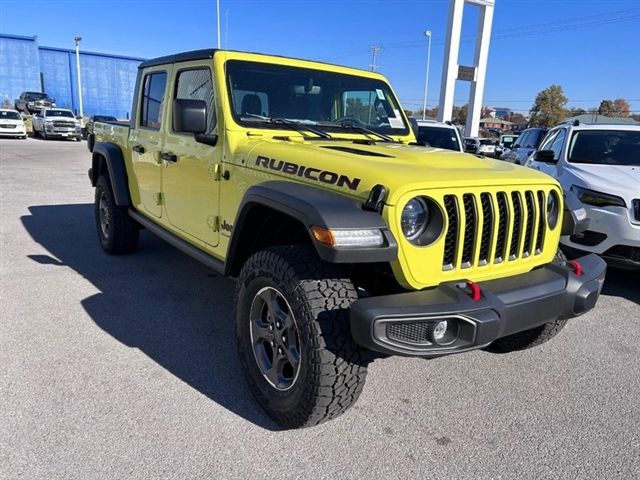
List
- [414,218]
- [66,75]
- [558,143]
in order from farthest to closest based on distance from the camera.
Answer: [66,75] → [558,143] → [414,218]

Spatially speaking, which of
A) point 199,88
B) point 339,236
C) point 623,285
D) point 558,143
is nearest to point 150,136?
point 199,88

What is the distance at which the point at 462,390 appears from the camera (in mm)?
3041

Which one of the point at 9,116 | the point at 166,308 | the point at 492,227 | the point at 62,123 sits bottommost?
the point at 166,308

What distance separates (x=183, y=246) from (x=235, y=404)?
1.45 m

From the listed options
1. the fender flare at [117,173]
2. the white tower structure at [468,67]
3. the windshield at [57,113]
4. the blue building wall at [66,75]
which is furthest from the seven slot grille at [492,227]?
the blue building wall at [66,75]

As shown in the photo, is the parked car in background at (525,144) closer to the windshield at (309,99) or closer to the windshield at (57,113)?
the windshield at (309,99)

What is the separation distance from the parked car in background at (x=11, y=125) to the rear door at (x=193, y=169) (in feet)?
81.9

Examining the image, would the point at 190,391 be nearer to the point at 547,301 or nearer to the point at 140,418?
the point at 140,418

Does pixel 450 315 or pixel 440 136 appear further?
pixel 440 136

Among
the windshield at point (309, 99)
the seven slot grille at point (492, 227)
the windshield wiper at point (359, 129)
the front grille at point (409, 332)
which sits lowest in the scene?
the front grille at point (409, 332)

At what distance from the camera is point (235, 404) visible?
110 inches

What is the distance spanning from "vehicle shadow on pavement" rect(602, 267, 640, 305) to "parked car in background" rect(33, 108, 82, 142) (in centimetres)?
2681

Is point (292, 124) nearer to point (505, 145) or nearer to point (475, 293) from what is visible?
point (475, 293)

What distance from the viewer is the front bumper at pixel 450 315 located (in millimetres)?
2084
